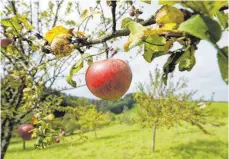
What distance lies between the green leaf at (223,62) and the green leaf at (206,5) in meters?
0.06

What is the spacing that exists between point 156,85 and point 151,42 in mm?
17346

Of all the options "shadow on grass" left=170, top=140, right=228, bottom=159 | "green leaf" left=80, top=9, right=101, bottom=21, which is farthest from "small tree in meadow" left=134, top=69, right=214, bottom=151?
"green leaf" left=80, top=9, right=101, bottom=21

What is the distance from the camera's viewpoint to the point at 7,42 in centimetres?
259

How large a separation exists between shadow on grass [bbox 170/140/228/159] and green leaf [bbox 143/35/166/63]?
50.8ft

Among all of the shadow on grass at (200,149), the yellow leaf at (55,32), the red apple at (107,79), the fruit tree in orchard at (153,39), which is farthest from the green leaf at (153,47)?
the shadow on grass at (200,149)

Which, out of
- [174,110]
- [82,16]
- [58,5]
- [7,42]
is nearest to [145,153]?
[174,110]

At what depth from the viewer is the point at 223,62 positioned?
1.67ft

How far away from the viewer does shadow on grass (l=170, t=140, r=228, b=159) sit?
15.9 meters

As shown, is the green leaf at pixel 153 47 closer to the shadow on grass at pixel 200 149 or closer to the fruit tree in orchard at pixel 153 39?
the fruit tree in orchard at pixel 153 39

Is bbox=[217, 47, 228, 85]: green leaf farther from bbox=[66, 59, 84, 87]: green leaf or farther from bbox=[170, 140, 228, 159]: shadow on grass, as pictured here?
bbox=[170, 140, 228, 159]: shadow on grass

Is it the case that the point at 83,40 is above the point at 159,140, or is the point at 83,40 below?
above

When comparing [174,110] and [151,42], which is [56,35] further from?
[174,110]

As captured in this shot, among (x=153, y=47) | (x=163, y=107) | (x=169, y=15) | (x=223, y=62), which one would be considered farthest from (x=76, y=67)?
(x=163, y=107)

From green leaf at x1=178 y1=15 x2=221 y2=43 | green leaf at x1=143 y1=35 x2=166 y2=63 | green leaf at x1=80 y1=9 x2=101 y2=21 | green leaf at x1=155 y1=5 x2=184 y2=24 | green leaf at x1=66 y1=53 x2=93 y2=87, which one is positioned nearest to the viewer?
green leaf at x1=178 y1=15 x2=221 y2=43
